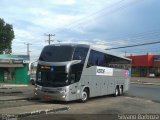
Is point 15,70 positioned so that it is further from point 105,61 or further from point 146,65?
point 146,65

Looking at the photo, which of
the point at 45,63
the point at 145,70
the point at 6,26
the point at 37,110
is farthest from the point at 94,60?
the point at 145,70

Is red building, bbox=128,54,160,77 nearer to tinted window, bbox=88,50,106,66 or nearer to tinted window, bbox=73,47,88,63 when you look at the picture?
tinted window, bbox=88,50,106,66

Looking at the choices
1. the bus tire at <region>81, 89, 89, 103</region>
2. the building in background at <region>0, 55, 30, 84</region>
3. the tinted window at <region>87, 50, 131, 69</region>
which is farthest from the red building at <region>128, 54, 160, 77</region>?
the bus tire at <region>81, 89, 89, 103</region>

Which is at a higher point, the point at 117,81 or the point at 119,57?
the point at 119,57

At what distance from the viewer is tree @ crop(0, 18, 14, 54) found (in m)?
76.5

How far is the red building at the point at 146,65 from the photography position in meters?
102

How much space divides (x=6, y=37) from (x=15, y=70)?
19914 millimetres

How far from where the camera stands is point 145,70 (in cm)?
10981

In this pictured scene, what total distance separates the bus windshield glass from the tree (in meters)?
53.7

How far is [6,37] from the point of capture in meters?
77.0

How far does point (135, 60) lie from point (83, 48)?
87.8 meters

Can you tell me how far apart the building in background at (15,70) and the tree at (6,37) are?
17553mm

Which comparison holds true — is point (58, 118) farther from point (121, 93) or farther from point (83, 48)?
point (121, 93)

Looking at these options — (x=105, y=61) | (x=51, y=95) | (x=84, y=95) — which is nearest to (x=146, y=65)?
(x=105, y=61)
